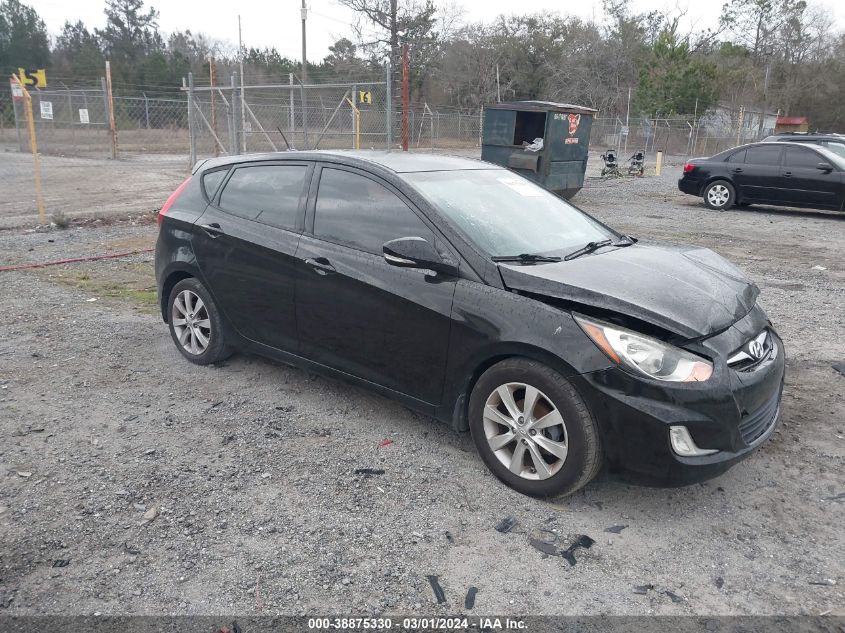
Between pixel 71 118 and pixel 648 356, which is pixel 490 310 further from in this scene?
pixel 71 118

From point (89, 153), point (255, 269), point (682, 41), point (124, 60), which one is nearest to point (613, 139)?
point (682, 41)

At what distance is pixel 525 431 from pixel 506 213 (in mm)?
1421

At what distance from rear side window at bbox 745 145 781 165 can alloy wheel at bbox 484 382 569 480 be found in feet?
41.4

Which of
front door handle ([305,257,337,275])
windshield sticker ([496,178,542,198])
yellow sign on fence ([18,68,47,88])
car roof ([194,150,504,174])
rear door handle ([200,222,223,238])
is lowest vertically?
front door handle ([305,257,337,275])

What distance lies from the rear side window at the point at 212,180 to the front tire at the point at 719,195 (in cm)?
1247

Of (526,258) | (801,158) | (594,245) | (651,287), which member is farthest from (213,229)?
(801,158)

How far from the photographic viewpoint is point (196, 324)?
5.05 metres

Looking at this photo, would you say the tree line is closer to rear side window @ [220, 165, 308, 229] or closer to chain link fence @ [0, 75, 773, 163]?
chain link fence @ [0, 75, 773, 163]

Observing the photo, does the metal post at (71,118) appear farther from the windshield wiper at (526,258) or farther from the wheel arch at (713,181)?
the windshield wiper at (526,258)

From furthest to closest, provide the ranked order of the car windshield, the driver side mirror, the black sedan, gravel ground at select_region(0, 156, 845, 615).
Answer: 1. the black sedan
2. the car windshield
3. the driver side mirror
4. gravel ground at select_region(0, 156, 845, 615)

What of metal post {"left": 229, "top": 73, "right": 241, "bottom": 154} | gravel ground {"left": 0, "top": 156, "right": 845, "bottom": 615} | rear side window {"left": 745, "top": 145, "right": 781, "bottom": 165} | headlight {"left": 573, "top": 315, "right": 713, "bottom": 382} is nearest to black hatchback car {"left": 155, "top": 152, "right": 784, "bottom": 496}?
headlight {"left": 573, "top": 315, "right": 713, "bottom": 382}

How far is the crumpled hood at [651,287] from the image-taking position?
3225 millimetres

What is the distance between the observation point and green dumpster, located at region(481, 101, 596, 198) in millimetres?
13641

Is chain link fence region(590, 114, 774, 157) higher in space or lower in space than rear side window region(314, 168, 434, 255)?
higher
